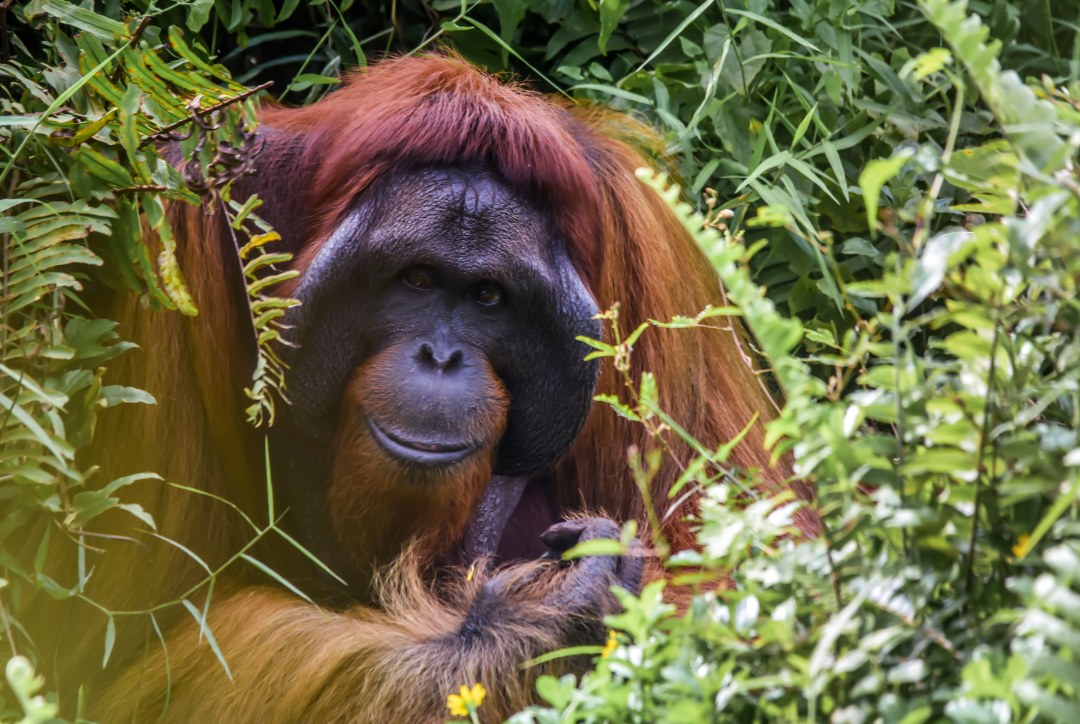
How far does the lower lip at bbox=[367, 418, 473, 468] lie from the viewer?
83.7 inches

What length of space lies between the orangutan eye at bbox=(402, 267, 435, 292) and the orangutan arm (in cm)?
50

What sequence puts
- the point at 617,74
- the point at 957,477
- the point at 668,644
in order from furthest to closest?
the point at 617,74 → the point at 668,644 → the point at 957,477

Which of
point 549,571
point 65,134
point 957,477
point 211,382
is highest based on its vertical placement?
point 957,477

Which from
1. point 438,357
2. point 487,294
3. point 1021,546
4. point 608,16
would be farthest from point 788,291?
point 1021,546

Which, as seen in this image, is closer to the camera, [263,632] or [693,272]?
[263,632]

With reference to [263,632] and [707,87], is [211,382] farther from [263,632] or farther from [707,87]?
[707,87]

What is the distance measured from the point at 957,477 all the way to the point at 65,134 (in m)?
1.51

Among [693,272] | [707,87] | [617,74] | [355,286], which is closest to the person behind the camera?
[355,286]

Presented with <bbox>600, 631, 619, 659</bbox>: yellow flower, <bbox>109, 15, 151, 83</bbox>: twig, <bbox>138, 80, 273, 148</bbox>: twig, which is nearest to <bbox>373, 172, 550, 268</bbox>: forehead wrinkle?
<bbox>138, 80, 273, 148</bbox>: twig

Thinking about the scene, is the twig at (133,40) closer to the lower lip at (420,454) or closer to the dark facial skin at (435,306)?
the dark facial skin at (435,306)

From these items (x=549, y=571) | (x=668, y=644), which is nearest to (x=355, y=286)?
(x=549, y=571)

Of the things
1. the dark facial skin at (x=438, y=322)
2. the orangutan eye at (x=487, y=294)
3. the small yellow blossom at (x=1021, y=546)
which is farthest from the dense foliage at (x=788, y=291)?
the orangutan eye at (x=487, y=294)

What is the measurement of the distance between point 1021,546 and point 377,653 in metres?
1.24

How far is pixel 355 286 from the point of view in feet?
7.27
